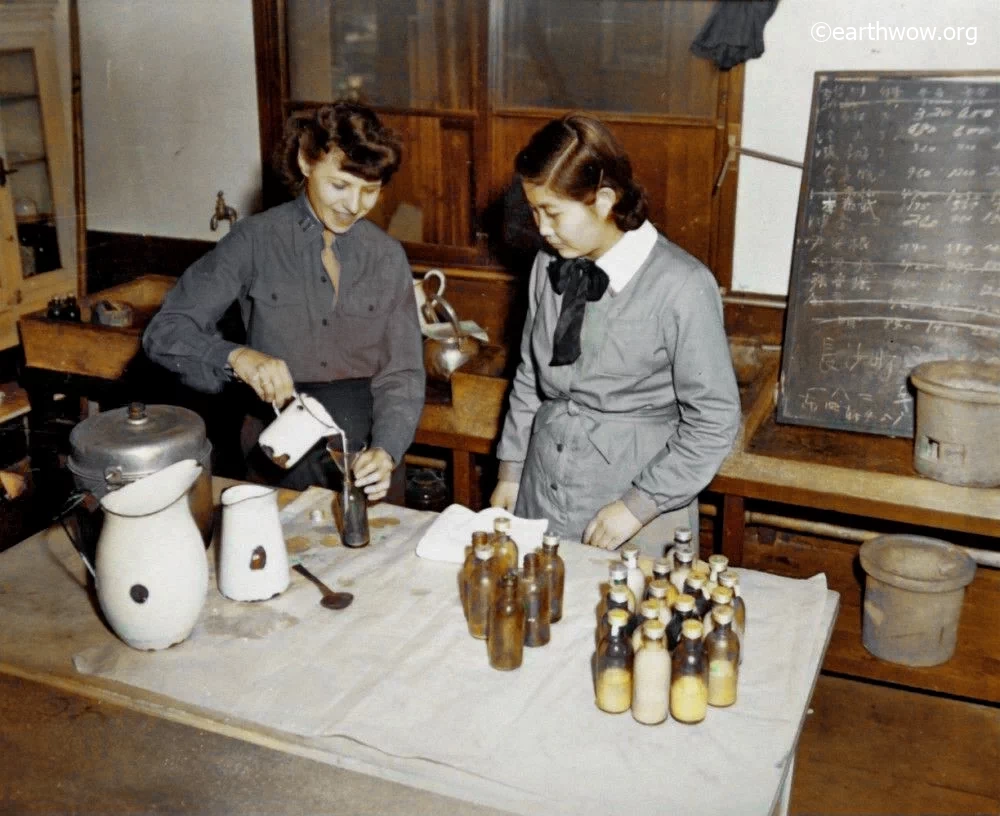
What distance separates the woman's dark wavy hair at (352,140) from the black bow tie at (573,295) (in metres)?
0.51

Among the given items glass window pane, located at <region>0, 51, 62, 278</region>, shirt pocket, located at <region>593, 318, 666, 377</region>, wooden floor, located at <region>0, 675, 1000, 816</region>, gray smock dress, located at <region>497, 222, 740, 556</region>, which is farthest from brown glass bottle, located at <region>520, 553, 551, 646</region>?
glass window pane, located at <region>0, 51, 62, 278</region>

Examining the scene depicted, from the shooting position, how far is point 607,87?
3.66 meters

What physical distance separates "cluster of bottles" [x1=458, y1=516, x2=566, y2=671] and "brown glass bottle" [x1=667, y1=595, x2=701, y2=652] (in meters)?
0.22

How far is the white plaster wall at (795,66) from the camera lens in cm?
320

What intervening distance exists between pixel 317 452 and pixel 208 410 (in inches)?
55.1

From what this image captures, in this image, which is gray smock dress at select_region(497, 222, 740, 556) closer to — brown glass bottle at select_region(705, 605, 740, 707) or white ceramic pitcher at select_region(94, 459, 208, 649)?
brown glass bottle at select_region(705, 605, 740, 707)

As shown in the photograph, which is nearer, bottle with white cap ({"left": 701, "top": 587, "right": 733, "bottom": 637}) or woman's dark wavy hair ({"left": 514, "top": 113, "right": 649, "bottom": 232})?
Result: bottle with white cap ({"left": 701, "top": 587, "right": 733, "bottom": 637})

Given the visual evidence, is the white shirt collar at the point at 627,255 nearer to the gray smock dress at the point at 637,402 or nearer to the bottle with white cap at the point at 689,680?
the gray smock dress at the point at 637,402

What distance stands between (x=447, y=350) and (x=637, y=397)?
1416 mm

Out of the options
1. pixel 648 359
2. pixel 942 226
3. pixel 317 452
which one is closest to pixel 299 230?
pixel 317 452

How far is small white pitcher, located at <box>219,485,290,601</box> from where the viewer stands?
1922 mm

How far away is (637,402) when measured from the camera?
2.35m

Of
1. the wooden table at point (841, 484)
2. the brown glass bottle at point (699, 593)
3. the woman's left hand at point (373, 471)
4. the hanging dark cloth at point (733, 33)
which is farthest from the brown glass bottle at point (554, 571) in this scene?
the hanging dark cloth at point (733, 33)

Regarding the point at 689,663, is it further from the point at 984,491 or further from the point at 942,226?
the point at 942,226
